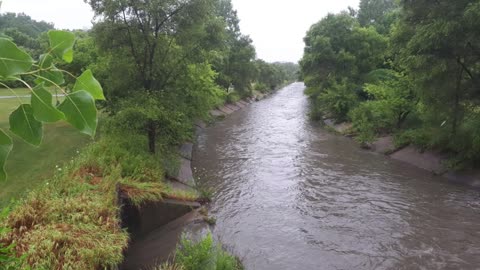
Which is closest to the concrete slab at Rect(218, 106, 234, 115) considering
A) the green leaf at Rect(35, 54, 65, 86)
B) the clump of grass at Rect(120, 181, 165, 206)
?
the clump of grass at Rect(120, 181, 165, 206)

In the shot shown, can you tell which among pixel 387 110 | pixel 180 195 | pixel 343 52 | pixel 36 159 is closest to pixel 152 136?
pixel 180 195

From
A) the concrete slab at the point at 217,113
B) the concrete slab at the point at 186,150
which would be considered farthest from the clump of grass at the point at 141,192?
Result: the concrete slab at the point at 217,113

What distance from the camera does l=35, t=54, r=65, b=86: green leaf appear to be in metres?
0.82

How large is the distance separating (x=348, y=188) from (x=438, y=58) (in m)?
5.64

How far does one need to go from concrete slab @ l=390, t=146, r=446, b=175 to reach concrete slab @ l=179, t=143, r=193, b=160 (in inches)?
377

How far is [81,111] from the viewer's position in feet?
2.43

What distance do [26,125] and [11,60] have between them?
0.14 m

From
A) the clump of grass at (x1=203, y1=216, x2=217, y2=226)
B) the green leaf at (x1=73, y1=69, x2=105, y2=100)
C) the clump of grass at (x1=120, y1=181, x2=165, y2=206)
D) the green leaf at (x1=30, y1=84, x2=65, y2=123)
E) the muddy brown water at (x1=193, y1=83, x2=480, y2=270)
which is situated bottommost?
the muddy brown water at (x1=193, y1=83, x2=480, y2=270)

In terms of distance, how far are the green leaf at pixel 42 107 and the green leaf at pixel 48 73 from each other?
0.23 ft

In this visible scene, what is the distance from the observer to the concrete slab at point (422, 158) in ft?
46.2

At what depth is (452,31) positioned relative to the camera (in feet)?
38.3

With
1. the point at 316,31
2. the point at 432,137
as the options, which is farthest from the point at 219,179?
the point at 316,31

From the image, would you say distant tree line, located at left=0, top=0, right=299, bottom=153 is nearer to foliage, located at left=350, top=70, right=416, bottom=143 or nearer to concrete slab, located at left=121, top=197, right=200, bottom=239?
concrete slab, located at left=121, top=197, right=200, bottom=239

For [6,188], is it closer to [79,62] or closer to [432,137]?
[79,62]
